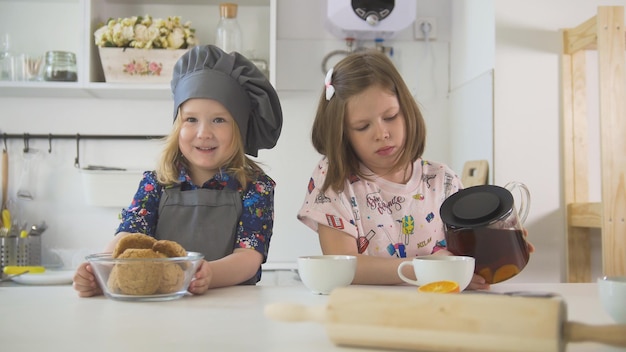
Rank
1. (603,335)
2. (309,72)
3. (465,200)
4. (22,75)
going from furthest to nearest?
(309,72) < (22,75) < (465,200) < (603,335)

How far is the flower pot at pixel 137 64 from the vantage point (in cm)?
198

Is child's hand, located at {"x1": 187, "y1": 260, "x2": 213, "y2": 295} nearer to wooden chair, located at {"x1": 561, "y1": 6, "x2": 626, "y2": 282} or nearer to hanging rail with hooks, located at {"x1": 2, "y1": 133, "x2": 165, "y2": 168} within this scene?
wooden chair, located at {"x1": 561, "y1": 6, "x2": 626, "y2": 282}

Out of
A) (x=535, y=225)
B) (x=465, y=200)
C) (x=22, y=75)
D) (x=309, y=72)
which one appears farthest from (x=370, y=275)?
(x=22, y=75)

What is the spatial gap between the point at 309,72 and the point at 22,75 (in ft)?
3.24

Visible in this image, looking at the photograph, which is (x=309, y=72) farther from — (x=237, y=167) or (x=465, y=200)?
(x=465, y=200)

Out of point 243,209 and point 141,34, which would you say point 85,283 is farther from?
point 141,34

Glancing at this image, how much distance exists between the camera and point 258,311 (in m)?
0.69

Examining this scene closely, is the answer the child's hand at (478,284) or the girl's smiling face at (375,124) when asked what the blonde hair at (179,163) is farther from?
the child's hand at (478,284)

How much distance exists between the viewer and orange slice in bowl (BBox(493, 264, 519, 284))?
88cm

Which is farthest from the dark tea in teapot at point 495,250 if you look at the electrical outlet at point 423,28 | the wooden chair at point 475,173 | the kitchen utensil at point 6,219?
the kitchen utensil at point 6,219

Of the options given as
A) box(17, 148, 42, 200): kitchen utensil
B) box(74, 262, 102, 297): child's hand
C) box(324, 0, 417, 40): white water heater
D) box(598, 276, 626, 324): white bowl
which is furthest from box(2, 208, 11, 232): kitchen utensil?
box(598, 276, 626, 324): white bowl

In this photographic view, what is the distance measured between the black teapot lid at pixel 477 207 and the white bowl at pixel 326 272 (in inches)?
7.4

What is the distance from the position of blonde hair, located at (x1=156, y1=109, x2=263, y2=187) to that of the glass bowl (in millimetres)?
450

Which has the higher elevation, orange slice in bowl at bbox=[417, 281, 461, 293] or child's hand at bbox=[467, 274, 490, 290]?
orange slice in bowl at bbox=[417, 281, 461, 293]
